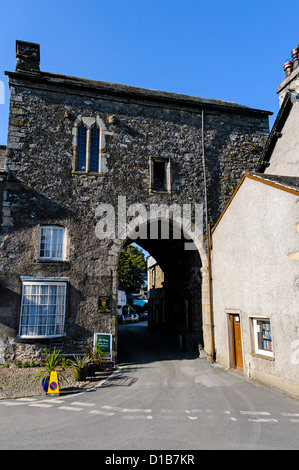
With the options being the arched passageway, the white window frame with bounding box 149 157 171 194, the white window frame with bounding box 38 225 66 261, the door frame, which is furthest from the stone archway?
the white window frame with bounding box 38 225 66 261

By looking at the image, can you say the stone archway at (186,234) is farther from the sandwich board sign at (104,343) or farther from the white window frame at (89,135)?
the white window frame at (89,135)

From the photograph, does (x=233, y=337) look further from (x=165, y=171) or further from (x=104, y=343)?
(x=165, y=171)

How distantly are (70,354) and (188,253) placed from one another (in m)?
7.01

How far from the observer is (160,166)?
12.5 metres

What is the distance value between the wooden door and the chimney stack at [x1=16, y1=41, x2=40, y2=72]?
37.3ft

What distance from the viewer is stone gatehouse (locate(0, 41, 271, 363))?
10.1 metres

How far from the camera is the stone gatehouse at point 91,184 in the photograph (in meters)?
10.1

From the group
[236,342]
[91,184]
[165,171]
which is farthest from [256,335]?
[91,184]

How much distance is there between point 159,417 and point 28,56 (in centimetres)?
1256

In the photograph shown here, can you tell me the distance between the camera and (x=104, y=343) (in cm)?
1011

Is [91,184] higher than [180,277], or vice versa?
[91,184]

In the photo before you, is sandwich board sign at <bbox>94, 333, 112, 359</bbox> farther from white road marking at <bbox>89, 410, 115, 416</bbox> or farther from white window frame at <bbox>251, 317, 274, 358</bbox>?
white window frame at <bbox>251, 317, 274, 358</bbox>

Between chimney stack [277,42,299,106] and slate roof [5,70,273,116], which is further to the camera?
slate roof [5,70,273,116]
